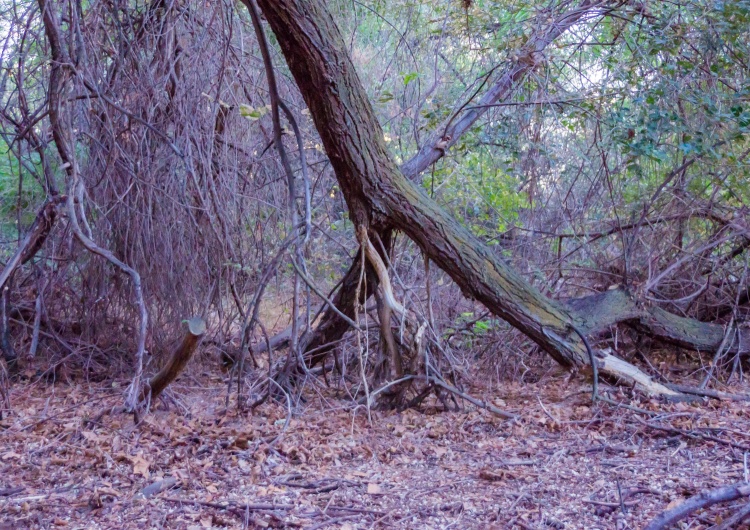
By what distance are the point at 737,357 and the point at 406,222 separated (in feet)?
8.73

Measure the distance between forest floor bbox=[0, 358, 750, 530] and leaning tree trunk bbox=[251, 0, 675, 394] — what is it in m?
0.47

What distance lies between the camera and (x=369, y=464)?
3451 millimetres

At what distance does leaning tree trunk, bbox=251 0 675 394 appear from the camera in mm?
3785

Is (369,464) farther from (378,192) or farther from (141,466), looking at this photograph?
(378,192)

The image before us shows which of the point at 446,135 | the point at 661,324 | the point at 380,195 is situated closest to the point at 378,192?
the point at 380,195

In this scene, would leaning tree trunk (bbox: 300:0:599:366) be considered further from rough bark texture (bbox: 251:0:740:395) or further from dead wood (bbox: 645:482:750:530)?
dead wood (bbox: 645:482:750:530)

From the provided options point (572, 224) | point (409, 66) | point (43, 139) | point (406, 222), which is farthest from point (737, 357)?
point (43, 139)

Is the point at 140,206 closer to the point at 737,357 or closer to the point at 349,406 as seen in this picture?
the point at 349,406

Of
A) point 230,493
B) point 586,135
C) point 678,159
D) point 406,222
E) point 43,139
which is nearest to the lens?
point 230,493

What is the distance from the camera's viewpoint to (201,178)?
4945mm

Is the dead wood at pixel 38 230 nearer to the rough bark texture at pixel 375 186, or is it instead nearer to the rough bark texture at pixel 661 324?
the rough bark texture at pixel 375 186

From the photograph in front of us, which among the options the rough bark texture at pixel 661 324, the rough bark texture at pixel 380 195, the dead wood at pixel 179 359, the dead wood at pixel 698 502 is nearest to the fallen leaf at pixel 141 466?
the dead wood at pixel 179 359

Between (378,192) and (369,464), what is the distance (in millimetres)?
1615

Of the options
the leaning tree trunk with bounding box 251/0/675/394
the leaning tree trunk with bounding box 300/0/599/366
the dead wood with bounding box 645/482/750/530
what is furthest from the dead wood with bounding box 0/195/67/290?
the dead wood with bounding box 645/482/750/530
